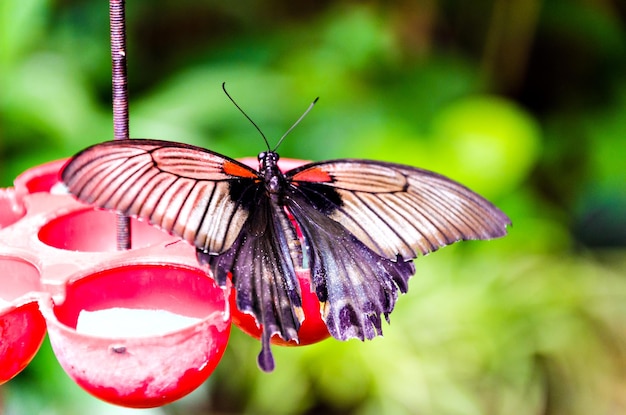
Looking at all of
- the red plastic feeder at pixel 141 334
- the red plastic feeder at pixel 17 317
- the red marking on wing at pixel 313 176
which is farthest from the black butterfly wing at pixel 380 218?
the red plastic feeder at pixel 17 317

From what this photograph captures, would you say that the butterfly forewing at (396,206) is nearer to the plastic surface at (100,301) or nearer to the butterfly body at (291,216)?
the butterfly body at (291,216)

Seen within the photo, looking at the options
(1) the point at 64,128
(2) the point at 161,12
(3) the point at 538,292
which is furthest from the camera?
(2) the point at 161,12

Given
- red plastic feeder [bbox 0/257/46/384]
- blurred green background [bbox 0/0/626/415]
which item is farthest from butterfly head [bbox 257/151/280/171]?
blurred green background [bbox 0/0/626/415]

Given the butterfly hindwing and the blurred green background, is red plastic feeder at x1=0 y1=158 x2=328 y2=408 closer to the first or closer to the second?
the butterfly hindwing

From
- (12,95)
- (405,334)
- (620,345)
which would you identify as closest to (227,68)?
(12,95)

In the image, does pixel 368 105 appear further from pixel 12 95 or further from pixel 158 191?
pixel 158 191

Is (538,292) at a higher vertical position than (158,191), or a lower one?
lower

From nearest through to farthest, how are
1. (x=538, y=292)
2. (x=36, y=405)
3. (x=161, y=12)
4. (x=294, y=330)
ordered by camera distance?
(x=294, y=330), (x=36, y=405), (x=538, y=292), (x=161, y=12)

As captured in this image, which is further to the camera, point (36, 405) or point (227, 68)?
point (227, 68)
